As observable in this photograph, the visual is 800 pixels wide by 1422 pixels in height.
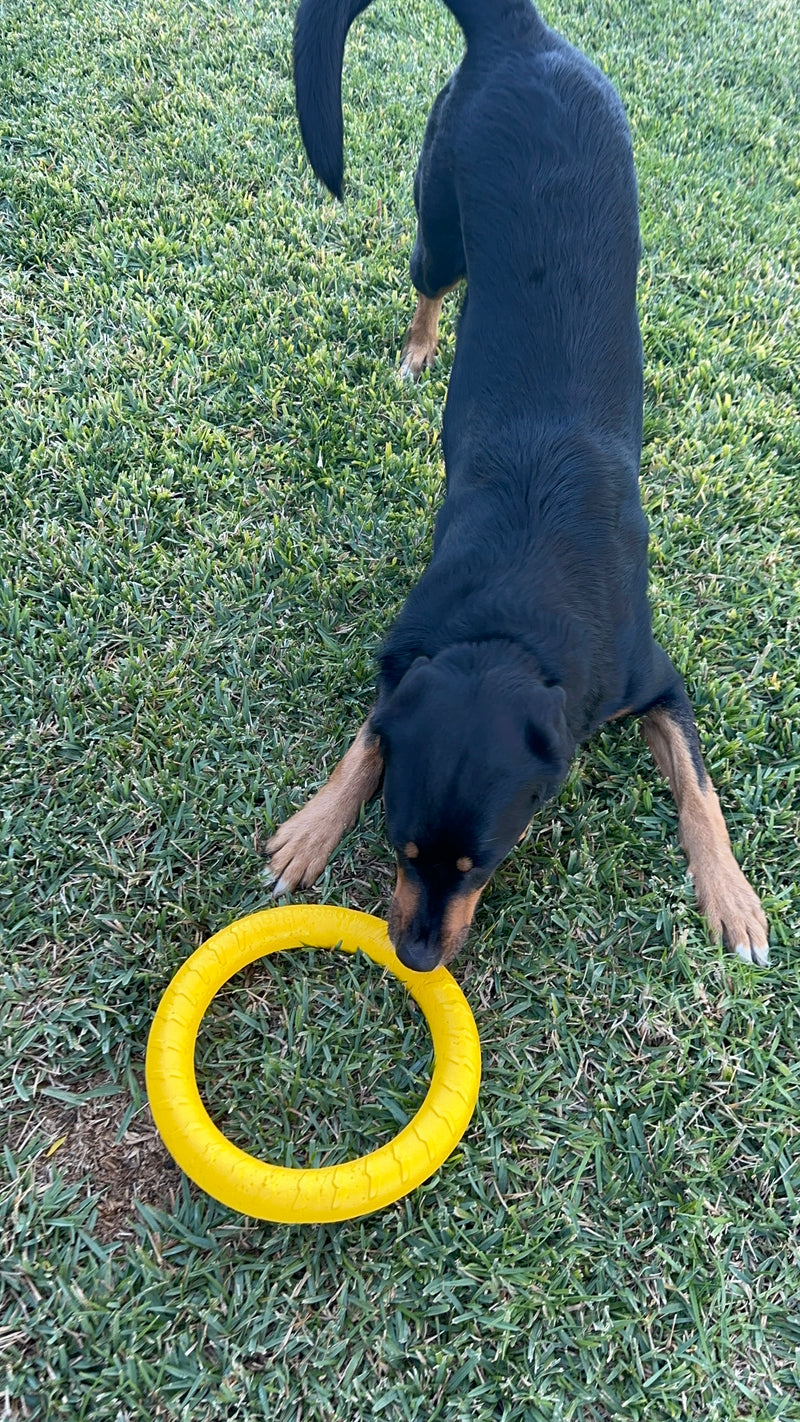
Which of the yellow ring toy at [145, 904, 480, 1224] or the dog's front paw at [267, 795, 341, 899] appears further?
the dog's front paw at [267, 795, 341, 899]

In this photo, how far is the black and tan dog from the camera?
7.11ft

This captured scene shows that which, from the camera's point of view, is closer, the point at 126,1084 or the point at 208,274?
the point at 126,1084

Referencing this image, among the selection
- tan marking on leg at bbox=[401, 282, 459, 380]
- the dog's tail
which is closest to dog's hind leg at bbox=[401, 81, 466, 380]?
tan marking on leg at bbox=[401, 282, 459, 380]

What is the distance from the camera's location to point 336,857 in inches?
112

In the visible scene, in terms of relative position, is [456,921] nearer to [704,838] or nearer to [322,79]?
[704,838]

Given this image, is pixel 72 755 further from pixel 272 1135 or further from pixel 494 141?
pixel 494 141

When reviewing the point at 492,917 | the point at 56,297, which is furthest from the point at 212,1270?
the point at 56,297

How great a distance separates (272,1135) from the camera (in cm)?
236

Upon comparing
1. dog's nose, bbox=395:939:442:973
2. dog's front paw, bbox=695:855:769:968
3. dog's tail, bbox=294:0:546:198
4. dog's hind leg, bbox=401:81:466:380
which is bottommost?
dog's front paw, bbox=695:855:769:968

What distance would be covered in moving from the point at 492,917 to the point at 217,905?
2.57 feet

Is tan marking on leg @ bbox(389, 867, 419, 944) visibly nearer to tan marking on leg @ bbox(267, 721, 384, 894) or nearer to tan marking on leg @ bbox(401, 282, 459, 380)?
tan marking on leg @ bbox(267, 721, 384, 894)

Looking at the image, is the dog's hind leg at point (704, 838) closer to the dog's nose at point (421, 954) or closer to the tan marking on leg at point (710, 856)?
the tan marking on leg at point (710, 856)

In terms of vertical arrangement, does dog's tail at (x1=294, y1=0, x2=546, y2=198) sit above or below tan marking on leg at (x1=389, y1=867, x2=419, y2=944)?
above

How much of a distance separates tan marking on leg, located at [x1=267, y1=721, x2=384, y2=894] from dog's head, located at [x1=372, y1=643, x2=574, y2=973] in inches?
19.2
